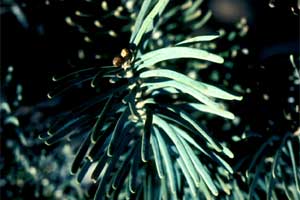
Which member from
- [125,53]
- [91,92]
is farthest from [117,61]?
[91,92]

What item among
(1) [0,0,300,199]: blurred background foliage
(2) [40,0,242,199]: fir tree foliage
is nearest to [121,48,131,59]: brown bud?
(2) [40,0,242,199]: fir tree foliage

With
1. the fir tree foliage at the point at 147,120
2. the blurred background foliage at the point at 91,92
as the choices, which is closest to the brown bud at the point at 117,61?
the fir tree foliage at the point at 147,120

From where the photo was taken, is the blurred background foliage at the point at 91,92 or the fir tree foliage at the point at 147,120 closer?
the fir tree foliage at the point at 147,120

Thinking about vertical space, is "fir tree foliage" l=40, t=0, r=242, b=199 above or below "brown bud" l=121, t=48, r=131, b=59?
below

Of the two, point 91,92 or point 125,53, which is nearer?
point 125,53

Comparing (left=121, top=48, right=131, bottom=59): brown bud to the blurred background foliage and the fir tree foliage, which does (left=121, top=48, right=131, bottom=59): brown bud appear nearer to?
the fir tree foliage

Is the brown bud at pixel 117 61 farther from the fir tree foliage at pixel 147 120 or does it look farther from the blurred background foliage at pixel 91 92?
the blurred background foliage at pixel 91 92

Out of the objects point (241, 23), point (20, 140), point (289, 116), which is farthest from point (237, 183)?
point (20, 140)

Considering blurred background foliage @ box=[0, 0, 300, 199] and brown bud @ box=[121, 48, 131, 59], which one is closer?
brown bud @ box=[121, 48, 131, 59]

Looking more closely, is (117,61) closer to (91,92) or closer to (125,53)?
(125,53)
